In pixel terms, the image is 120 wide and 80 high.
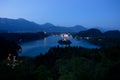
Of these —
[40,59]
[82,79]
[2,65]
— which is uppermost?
[2,65]

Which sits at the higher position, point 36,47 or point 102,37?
point 102,37

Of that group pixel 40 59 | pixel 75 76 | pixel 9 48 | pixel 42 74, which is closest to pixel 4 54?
pixel 9 48

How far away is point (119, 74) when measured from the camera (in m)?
6.11

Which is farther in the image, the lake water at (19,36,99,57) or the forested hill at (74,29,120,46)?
the forested hill at (74,29,120,46)

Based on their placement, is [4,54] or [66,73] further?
[4,54]

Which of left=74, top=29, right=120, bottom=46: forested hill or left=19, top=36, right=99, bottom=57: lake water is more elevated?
left=74, top=29, right=120, bottom=46: forested hill

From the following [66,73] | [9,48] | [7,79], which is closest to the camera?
[7,79]

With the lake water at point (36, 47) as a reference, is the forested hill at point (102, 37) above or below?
above

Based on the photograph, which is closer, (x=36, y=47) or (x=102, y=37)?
(x=36, y=47)

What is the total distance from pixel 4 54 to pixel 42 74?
48.8 feet

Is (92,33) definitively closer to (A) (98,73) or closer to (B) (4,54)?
(B) (4,54)

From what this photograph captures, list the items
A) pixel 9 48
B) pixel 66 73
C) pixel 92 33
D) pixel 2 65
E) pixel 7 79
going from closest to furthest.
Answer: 1. pixel 7 79
2. pixel 2 65
3. pixel 66 73
4. pixel 9 48
5. pixel 92 33

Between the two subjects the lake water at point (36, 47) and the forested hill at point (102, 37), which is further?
the forested hill at point (102, 37)

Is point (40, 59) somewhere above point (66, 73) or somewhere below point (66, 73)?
below
